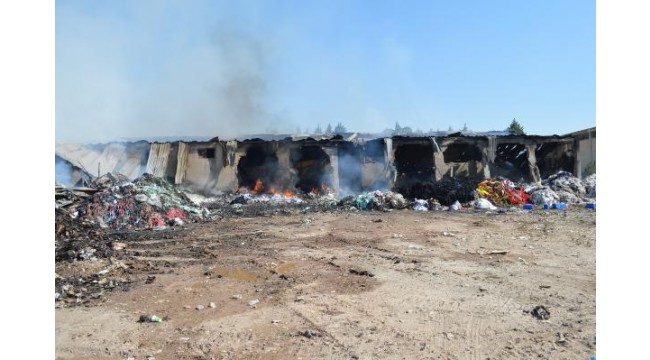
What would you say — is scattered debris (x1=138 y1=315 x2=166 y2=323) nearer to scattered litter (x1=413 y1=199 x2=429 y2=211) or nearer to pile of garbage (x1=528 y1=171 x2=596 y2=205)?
scattered litter (x1=413 y1=199 x2=429 y2=211)

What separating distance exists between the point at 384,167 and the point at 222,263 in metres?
12.6

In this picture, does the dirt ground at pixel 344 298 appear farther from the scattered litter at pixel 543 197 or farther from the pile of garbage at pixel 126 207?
the scattered litter at pixel 543 197

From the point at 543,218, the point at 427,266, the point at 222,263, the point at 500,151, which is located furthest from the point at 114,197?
the point at 500,151

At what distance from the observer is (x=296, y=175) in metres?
19.1

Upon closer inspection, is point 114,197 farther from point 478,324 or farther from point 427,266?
point 478,324

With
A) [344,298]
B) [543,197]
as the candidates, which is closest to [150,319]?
[344,298]

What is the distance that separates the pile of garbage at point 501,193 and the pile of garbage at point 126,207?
8.89 m

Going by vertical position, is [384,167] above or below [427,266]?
above

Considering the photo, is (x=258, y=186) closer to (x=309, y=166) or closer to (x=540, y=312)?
(x=309, y=166)

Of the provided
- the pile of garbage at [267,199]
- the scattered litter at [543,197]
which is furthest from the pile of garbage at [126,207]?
the scattered litter at [543,197]

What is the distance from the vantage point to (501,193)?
14445 millimetres

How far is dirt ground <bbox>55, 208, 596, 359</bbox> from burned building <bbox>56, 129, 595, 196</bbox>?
958cm

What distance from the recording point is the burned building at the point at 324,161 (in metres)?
17.9

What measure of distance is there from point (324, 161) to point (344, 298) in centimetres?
1480
